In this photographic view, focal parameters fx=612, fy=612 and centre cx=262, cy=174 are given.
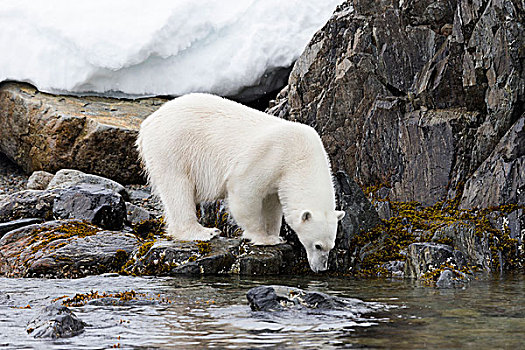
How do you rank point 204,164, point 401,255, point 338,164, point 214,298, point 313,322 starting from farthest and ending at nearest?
point 338,164 → point 204,164 → point 401,255 → point 214,298 → point 313,322

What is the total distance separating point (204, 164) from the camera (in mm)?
9734

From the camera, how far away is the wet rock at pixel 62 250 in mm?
8766

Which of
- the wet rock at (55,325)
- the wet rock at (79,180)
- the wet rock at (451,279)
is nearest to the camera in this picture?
the wet rock at (55,325)

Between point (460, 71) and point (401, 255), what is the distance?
4.18 m

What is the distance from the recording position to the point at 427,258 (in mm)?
8508

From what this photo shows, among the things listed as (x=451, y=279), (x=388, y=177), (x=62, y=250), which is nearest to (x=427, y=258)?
(x=451, y=279)

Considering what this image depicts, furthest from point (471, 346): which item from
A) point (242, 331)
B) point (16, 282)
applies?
point (16, 282)

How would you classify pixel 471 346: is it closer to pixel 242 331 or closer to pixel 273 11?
pixel 242 331

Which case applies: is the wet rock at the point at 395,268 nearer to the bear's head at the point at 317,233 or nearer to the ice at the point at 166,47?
the bear's head at the point at 317,233

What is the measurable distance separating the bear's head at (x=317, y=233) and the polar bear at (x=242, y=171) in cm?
1

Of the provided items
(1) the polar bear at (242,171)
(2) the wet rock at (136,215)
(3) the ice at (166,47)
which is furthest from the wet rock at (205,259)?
(3) the ice at (166,47)

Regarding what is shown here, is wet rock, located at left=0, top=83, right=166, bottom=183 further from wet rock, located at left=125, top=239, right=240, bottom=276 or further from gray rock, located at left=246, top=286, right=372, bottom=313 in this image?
gray rock, located at left=246, top=286, right=372, bottom=313

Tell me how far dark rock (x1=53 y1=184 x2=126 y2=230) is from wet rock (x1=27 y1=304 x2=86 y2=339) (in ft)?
18.7

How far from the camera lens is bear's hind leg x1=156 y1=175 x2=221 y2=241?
31.9 ft
